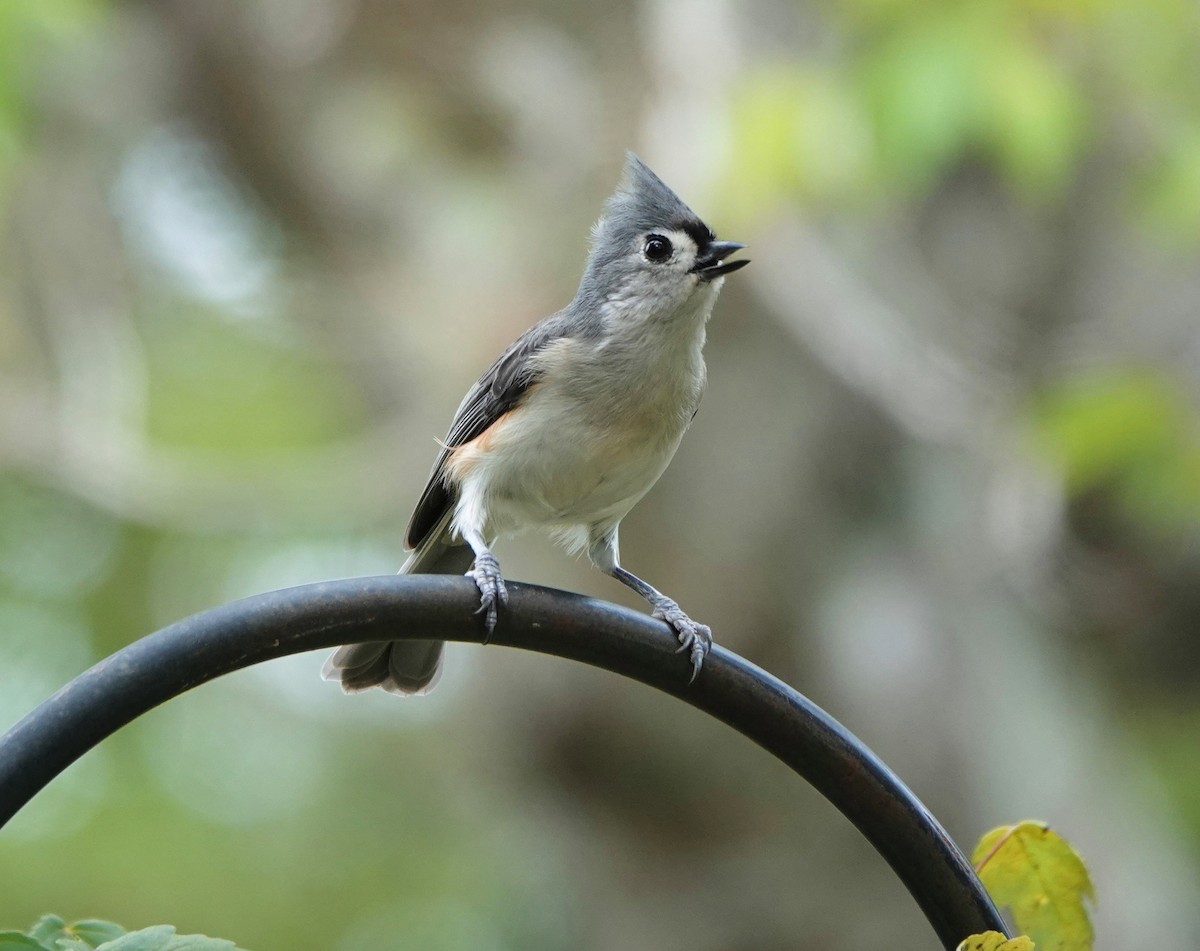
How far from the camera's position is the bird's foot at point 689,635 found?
82.0 inches

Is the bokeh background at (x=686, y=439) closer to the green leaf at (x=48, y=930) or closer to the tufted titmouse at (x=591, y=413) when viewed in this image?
the tufted titmouse at (x=591, y=413)

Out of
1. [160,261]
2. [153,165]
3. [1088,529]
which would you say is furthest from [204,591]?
[1088,529]

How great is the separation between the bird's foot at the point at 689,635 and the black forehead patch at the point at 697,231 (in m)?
0.91

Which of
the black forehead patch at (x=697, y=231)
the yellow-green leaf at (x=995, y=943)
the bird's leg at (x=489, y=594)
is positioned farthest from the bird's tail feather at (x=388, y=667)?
the yellow-green leaf at (x=995, y=943)

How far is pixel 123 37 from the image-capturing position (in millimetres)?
5871

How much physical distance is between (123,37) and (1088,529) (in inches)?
189

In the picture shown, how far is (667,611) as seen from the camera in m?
2.71

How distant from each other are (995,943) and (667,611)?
1291mm

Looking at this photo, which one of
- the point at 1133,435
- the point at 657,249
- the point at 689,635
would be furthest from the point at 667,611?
the point at 1133,435

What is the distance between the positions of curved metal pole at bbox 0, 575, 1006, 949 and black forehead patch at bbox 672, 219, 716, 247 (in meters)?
1.34

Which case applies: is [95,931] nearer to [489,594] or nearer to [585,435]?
[489,594]

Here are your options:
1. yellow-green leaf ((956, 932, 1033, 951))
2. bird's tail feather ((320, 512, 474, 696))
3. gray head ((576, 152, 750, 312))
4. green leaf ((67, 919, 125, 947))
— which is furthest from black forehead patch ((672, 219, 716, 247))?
green leaf ((67, 919, 125, 947))

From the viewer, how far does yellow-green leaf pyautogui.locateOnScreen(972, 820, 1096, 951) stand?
5.70ft

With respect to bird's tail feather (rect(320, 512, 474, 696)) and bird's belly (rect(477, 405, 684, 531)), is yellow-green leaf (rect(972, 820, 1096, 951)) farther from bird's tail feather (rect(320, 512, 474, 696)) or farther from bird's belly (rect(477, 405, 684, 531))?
bird's tail feather (rect(320, 512, 474, 696))
